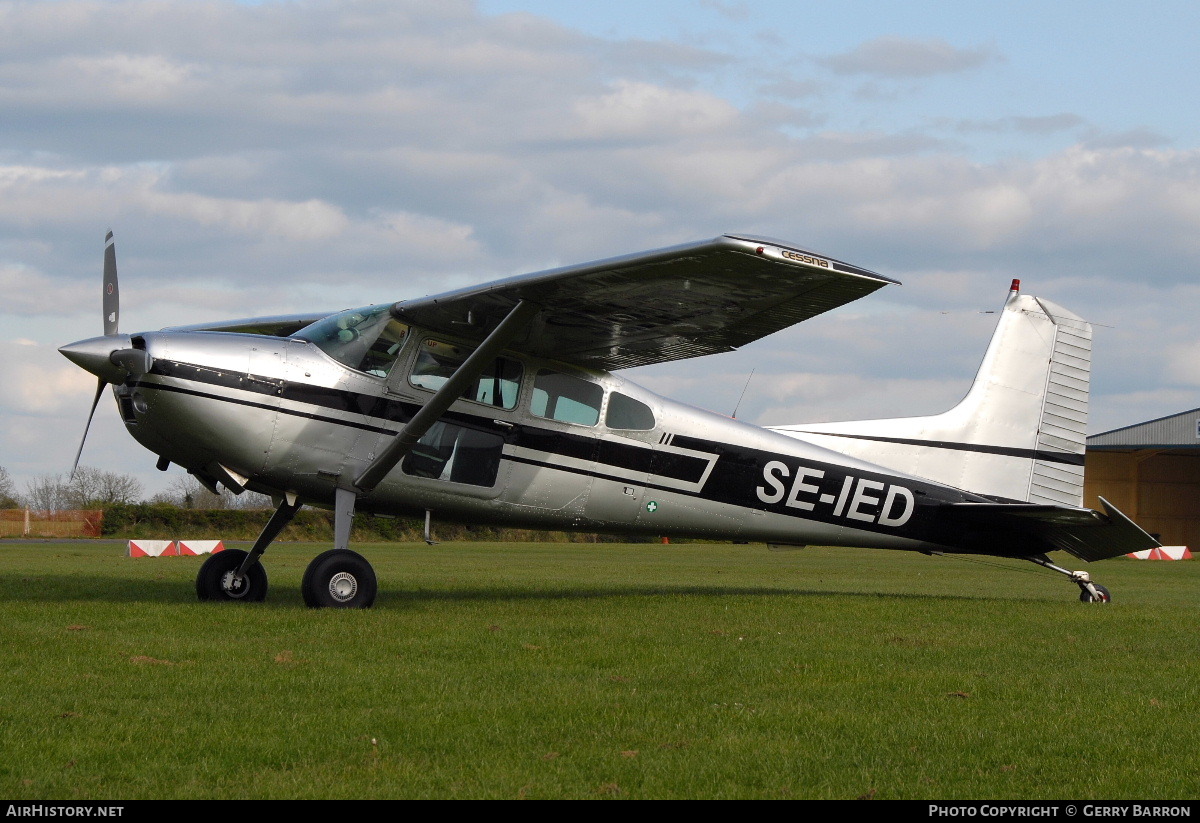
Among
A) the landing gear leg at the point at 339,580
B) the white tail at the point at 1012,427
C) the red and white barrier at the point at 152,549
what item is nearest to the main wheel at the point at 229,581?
the landing gear leg at the point at 339,580

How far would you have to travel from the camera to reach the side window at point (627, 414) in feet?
41.0

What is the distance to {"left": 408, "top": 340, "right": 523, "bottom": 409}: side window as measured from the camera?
11.4m

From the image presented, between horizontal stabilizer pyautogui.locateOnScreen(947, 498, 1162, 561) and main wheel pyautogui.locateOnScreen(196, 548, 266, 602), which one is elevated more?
horizontal stabilizer pyautogui.locateOnScreen(947, 498, 1162, 561)

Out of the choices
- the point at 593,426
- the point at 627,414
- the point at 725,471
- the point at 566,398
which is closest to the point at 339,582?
the point at 566,398

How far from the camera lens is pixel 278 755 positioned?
4.88 m

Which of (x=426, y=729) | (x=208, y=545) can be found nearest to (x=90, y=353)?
(x=426, y=729)

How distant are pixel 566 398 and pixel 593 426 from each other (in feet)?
1.42

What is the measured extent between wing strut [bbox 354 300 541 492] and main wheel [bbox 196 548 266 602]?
2.28 metres

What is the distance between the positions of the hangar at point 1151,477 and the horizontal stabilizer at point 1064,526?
47.0 metres

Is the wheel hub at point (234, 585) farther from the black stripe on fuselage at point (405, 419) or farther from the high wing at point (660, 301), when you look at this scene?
the high wing at point (660, 301)

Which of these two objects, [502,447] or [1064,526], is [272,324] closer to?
[502,447]

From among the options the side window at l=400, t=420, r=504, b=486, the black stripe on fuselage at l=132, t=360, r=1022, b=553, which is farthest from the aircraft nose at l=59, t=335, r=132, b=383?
the side window at l=400, t=420, r=504, b=486

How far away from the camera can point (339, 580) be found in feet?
35.0

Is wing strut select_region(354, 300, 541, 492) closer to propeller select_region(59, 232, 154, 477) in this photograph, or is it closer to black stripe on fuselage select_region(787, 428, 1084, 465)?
propeller select_region(59, 232, 154, 477)
